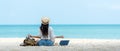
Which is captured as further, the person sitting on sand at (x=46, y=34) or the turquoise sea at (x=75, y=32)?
the turquoise sea at (x=75, y=32)

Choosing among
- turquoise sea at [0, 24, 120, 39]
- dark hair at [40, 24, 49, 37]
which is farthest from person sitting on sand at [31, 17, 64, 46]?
turquoise sea at [0, 24, 120, 39]

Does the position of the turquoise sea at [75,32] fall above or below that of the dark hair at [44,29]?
below

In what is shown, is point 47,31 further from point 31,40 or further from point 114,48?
point 114,48

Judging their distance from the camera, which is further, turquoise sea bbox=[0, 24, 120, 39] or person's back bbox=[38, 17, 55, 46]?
turquoise sea bbox=[0, 24, 120, 39]

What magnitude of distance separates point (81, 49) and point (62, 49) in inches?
16.3

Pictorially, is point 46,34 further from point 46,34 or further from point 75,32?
point 75,32

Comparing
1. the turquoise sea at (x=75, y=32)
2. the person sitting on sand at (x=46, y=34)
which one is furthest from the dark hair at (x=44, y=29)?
the turquoise sea at (x=75, y=32)

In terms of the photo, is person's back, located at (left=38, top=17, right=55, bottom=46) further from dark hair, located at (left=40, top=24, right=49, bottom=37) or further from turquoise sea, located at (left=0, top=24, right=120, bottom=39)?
turquoise sea, located at (left=0, top=24, right=120, bottom=39)

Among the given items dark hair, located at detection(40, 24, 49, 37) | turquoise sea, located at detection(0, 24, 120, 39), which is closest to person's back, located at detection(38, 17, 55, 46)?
dark hair, located at detection(40, 24, 49, 37)

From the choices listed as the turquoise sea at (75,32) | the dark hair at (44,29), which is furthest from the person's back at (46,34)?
the turquoise sea at (75,32)

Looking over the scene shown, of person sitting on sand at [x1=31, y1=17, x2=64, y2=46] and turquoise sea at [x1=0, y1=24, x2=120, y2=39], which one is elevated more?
person sitting on sand at [x1=31, y1=17, x2=64, y2=46]

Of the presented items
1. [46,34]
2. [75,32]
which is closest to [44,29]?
[46,34]

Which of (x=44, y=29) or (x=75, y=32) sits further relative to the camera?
(x=75, y=32)

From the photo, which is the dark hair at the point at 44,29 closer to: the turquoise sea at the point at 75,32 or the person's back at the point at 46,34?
the person's back at the point at 46,34
